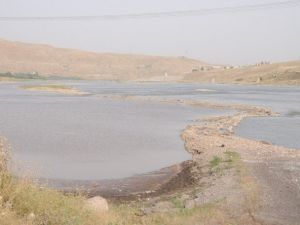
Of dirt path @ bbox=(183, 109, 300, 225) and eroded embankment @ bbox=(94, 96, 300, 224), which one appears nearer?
dirt path @ bbox=(183, 109, 300, 225)

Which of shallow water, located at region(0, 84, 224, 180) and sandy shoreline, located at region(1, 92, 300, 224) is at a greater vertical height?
sandy shoreline, located at region(1, 92, 300, 224)

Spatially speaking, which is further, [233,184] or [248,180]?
[248,180]

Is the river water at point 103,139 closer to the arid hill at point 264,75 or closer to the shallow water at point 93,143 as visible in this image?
the shallow water at point 93,143

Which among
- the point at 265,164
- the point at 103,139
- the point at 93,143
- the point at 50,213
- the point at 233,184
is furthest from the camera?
the point at 103,139

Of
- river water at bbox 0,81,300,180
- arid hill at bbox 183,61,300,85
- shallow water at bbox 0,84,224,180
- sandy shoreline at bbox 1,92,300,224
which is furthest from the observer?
arid hill at bbox 183,61,300,85

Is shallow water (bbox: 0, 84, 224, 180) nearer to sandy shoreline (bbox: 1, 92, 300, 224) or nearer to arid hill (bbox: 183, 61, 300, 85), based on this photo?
sandy shoreline (bbox: 1, 92, 300, 224)

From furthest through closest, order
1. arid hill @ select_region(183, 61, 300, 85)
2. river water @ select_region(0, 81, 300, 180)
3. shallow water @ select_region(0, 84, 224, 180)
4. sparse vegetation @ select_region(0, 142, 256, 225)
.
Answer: arid hill @ select_region(183, 61, 300, 85) → river water @ select_region(0, 81, 300, 180) → shallow water @ select_region(0, 84, 224, 180) → sparse vegetation @ select_region(0, 142, 256, 225)

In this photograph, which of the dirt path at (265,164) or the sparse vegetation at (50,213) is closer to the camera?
the sparse vegetation at (50,213)

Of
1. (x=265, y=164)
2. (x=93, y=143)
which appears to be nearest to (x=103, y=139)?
(x=93, y=143)

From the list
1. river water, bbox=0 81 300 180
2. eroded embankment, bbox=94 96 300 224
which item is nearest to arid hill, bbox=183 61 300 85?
river water, bbox=0 81 300 180

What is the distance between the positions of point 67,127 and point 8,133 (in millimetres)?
5635

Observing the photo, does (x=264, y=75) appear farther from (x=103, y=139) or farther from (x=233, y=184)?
(x=233, y=184)

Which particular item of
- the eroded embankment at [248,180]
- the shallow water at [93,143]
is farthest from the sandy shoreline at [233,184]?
the shallow water at [93,143]

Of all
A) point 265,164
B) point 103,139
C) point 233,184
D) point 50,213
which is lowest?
point 103,139
